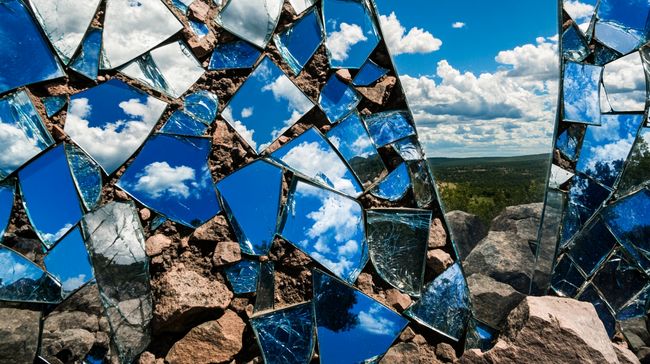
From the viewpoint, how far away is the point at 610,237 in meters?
2.26

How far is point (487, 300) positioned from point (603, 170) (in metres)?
0.78

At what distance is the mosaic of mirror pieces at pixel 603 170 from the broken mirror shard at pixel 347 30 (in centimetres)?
90

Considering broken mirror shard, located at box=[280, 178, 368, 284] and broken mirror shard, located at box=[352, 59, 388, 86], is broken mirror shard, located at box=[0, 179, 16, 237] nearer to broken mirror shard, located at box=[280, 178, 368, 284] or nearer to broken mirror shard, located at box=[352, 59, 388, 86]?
broken mirror shard, located at box=[280, 178, 368, 284]

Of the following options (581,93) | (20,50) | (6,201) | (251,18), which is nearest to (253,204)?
(251,18)

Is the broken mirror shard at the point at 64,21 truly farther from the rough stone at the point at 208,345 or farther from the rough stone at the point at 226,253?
the rough stone at the point at 208,345

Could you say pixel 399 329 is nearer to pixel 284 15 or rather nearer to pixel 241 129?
pixel 241 129

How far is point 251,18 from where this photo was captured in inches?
79.7

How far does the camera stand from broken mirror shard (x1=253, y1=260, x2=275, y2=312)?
1940 mm

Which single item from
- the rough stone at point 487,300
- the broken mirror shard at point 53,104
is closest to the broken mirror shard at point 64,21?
the broken mirror shard at point 53,104

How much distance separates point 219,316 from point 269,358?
0.25 metres

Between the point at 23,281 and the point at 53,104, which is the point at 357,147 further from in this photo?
the point at 23,281

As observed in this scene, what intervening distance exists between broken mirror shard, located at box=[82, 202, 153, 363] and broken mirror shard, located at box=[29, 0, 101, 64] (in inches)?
23.6

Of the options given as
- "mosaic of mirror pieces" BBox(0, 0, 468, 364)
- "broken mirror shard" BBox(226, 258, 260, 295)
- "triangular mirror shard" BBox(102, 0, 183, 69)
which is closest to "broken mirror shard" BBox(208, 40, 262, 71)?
"mosaic of mirror pieces" BBox(0, 0, 468, 364)

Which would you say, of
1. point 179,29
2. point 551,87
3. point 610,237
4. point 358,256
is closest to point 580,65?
point 551,87
